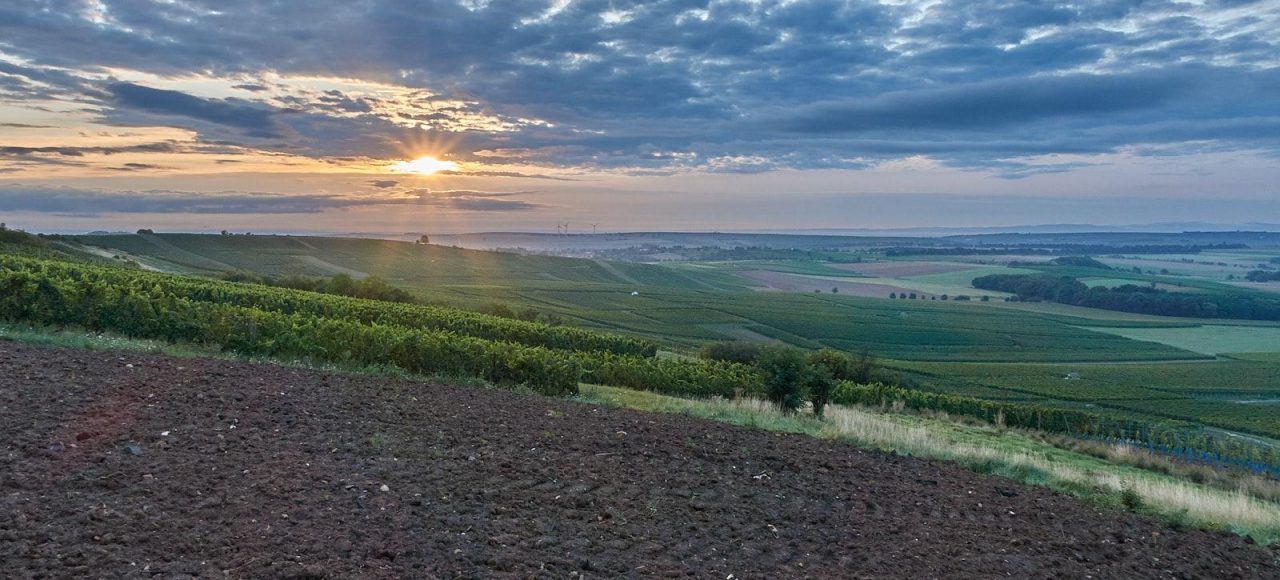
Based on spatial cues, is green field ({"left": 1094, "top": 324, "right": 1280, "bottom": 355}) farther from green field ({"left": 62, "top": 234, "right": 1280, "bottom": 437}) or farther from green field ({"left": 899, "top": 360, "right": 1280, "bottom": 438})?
green field ({"left": 899, "top": 360, "right": 1280, "bottom": 438})

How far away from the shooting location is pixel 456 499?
7.66m

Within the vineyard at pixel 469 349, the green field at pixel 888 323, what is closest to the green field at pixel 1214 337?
the green field at pixel 888 323

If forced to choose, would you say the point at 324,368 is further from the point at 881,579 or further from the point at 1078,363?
the point at 1078,363

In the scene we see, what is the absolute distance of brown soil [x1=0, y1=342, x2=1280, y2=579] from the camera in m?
6.23

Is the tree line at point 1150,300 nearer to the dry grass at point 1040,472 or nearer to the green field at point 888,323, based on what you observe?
the green field at point 888,323

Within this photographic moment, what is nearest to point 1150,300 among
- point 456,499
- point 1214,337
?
point 1214,337

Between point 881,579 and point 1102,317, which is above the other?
point 881,579

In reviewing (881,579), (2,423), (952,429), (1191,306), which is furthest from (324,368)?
(1191,306)

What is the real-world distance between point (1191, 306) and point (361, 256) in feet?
378

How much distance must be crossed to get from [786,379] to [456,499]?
1352 cm

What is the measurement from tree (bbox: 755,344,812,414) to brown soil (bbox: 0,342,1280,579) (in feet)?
27.4

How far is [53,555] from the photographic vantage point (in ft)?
18.4

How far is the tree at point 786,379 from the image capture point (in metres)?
20.1

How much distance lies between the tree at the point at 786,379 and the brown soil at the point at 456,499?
8350 millimetres
